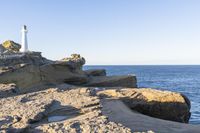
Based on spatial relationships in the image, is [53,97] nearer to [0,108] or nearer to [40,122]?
[0,108]

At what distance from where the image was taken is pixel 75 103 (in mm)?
14797

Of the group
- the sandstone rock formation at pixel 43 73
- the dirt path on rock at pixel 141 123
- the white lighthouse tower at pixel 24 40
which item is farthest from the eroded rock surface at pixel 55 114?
the white lighthouse tower at pixel 24 40

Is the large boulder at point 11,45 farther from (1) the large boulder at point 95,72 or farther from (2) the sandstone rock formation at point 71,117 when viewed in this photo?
(2) the sandstone rock formation at point 71,117

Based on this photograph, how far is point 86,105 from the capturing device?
14.3 m

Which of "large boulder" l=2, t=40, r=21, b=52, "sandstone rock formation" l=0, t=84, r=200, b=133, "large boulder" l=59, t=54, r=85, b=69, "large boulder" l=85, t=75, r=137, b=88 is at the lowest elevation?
"sandstone rock formation" l=0, t=84, r=200, b=133

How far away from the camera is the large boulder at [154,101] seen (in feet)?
61.9

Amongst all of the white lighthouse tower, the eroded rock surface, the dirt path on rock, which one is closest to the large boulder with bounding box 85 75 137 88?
the white lighthouse tower

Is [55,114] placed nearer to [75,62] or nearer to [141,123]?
[141,123]

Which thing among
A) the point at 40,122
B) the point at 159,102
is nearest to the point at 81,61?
the point at 159,102

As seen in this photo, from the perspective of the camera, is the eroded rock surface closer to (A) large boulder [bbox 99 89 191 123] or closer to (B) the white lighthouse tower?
(A) large boulder [bbox 99 89 191 123]

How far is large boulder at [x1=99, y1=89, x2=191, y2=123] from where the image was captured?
18.9 metres

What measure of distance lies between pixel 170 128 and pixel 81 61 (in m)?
15.3

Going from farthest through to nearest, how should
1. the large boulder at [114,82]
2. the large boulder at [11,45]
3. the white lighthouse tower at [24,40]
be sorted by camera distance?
the large boulder at [11,45], the white lighthouse tower at [24,40], the large boulder at [114,82]

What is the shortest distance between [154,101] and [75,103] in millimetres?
5672
